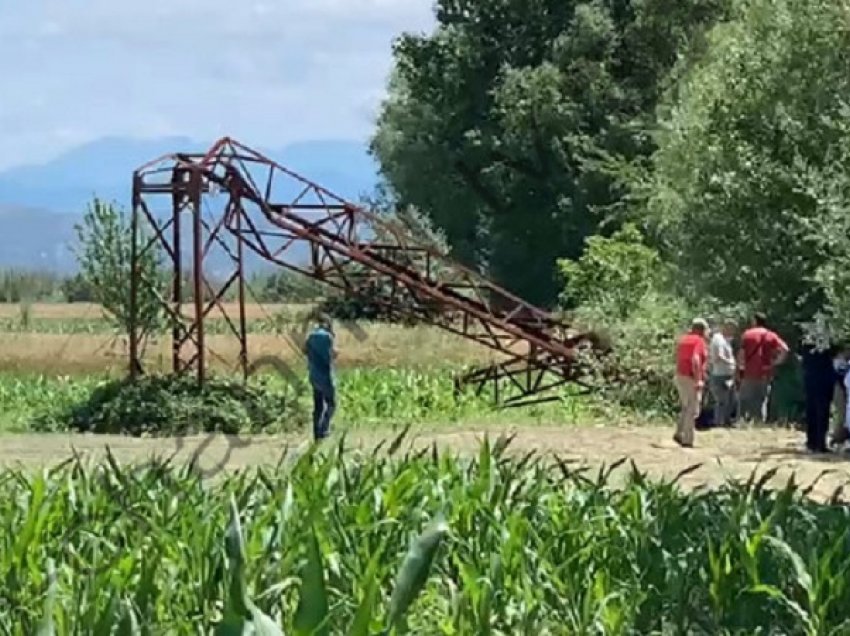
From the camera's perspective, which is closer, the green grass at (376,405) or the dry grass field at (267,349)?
the green grass at (376,405)

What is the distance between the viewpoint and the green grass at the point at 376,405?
81.5 feet

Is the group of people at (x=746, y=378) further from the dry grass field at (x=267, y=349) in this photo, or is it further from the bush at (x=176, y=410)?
the dry grass field at (x=267, y=349)

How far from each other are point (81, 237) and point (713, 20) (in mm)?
15429

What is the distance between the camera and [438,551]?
5.45m

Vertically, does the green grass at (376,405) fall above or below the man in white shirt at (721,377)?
below

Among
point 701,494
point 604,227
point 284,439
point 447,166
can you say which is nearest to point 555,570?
point 701,494

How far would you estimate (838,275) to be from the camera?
22219 millimetres

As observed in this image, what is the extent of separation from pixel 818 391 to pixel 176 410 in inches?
326

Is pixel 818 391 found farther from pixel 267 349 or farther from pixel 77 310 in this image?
pixel 77 310

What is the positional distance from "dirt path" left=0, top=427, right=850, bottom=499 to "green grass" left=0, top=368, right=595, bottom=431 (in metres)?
1.71

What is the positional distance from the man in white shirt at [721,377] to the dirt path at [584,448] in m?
0.74

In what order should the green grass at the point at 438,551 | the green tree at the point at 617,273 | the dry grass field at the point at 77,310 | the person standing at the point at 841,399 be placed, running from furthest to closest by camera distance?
the dry grass field at the point at 77,310
the green tree at the point at 617,273
the person standing at the point at 841,399
the green grass at the point at 438,551

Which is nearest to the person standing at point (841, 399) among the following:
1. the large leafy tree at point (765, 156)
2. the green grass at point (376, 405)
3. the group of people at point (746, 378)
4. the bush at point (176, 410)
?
the group of people at point (746, 378)

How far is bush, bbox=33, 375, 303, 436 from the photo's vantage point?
77.3ft
